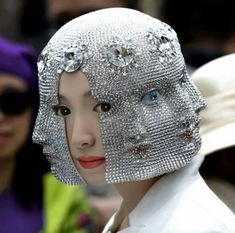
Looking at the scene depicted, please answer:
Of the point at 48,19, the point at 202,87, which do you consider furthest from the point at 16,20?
the point at 202,87

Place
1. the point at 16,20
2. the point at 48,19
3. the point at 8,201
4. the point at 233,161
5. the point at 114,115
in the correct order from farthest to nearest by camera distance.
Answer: the point at 16,20, the point at 48,19, the point at 8,201, the point at 233,161, the point at 114,115

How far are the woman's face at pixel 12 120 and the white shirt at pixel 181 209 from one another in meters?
1.63

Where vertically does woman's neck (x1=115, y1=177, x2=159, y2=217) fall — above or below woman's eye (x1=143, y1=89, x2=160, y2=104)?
below

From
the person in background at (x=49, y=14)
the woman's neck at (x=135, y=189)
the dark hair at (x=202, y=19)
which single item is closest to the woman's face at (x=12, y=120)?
the person in background at (x=49, y=14)

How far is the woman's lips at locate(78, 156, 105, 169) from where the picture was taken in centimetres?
218

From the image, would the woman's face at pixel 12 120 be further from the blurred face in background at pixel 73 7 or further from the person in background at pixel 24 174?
the blurred face in background at pixel 73 7

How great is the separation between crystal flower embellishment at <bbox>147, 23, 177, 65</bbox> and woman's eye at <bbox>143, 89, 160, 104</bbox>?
6 centimetres

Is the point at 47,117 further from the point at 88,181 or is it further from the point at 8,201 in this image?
the point at 8,201

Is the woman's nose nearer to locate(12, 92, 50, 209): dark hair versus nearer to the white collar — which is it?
the white collar

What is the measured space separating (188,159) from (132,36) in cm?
27

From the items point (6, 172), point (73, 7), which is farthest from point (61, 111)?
point (73, 7)

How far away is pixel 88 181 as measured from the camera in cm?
223

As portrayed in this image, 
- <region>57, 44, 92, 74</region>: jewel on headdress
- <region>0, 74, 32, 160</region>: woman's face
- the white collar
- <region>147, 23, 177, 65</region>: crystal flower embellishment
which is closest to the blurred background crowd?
<region>0, 74, 32, 160</region>: woman's face

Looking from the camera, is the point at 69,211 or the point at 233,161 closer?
the point at 233,161
